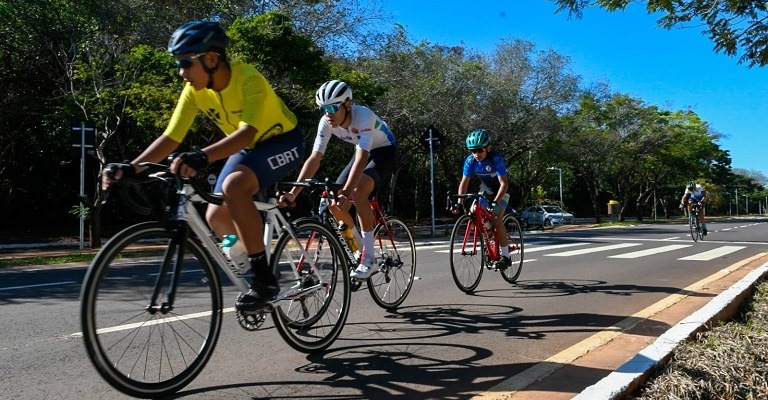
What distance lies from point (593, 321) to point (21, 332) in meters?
4.87

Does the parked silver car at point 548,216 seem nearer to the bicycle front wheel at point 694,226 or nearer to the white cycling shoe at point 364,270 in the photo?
the bicycle front wheel at point 694,226

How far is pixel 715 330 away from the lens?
4.13m

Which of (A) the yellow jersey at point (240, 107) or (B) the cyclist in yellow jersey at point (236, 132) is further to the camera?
(A) the yellow jersey at point (240, 107)

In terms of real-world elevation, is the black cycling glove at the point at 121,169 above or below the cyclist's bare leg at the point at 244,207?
above

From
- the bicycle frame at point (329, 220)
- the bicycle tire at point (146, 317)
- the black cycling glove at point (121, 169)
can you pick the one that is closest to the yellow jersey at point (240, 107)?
the black cycling glove at point (121, 169)

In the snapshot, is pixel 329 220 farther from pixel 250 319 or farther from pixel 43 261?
pixel 43 261

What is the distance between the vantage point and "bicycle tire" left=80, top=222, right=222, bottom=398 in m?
2.66

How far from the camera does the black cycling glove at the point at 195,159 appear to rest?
9.21 feet

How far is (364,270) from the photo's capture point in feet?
15.4

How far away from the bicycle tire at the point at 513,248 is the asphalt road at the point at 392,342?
0.18 meters

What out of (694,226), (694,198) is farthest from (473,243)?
(694,198)

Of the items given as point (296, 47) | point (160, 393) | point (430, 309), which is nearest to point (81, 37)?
point (296, 47)

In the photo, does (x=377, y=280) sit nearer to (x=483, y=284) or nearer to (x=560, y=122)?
(x=483, y=284)

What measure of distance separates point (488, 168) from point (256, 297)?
168 inches
